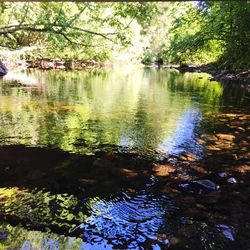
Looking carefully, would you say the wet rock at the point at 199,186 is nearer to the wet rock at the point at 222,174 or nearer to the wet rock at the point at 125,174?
the wet rock at the point at 222,174

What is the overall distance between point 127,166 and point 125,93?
1279 cm

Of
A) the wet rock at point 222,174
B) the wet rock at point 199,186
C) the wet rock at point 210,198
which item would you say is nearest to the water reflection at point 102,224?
the wet rock at point 210,198

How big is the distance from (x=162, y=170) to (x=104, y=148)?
2.10m

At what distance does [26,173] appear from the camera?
759 cm

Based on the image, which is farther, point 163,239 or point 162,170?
point 162,170

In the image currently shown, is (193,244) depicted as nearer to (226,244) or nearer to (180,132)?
(226,244)

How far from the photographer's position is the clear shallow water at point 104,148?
5.27 m

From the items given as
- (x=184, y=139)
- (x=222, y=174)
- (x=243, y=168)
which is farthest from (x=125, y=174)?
(x=184, y=139)

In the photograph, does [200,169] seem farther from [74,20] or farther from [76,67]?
[76,67]

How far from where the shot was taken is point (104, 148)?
962cm

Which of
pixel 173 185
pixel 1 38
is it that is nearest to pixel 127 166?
pixel 173 185

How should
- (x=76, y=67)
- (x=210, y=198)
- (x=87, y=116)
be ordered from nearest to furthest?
1. (x=210, y=198)
2. (x=87, y=116)
3. (x=76, y=67)

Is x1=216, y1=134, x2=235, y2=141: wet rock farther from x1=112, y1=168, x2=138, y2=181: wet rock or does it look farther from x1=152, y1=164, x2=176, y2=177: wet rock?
x1=112, y1=168, x2=138, y2=181: wet rock

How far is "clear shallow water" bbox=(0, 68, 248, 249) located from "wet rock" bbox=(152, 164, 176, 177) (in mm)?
485
